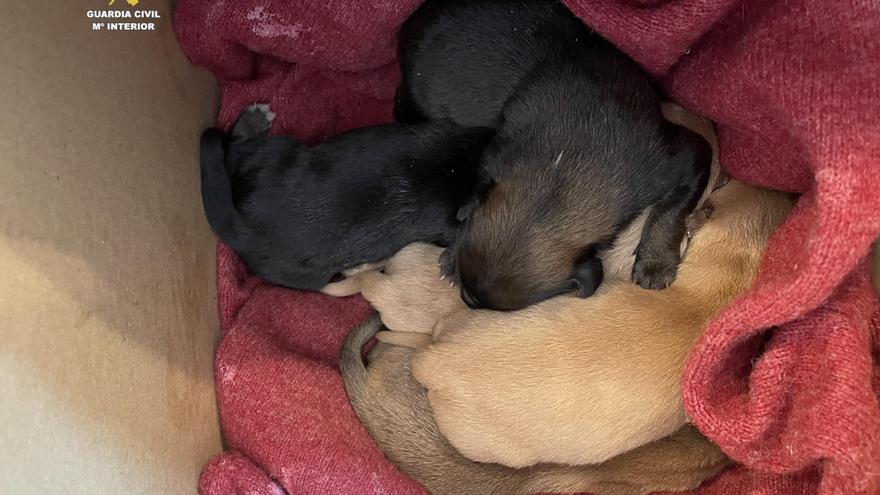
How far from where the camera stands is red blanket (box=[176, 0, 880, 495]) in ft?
4.85

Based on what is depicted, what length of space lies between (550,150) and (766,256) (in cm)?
55

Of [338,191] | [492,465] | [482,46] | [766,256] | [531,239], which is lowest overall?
[492,465]

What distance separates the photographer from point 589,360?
1.84 meters

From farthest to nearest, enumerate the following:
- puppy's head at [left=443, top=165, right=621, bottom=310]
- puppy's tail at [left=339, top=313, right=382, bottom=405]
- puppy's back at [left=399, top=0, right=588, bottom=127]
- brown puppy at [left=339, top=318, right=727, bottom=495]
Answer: puppy's tail at [left=339, top=313, right=382, bottom=405] < brown puppy at [left=339, top=318, right=727, bottom=495] < puppy's back at [left=399, top=0, right=588, bottom=127] < puppy's head at [left=443, top=165, right=621, bottom=310]

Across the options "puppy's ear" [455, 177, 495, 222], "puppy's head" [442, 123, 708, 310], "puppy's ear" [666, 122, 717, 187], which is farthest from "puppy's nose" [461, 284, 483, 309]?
"puppy's ear" [666, 122, 717, 187]

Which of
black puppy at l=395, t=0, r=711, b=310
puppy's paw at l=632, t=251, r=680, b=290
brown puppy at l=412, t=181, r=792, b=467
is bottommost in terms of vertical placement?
brown puppy at l=412, t=181, r=792, b=467

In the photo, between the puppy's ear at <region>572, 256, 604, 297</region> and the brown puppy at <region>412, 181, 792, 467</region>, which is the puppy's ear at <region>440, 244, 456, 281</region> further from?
the puppy's ear at <region>572, 256, 604, 297</region>

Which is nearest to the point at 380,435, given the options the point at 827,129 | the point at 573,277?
the point at 573,277

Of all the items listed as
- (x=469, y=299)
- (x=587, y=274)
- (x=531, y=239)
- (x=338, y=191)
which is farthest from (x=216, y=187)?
(x=587, y=274)

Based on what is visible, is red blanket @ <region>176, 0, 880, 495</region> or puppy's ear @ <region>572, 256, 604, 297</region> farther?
puppy's ear @ <region>572, 256, 604, 297</region>

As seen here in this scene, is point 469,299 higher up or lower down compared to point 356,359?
higher up

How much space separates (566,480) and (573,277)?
1.81 feet

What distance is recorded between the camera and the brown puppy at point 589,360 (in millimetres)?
1834

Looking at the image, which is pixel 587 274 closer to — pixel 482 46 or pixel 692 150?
pixel 692 150
